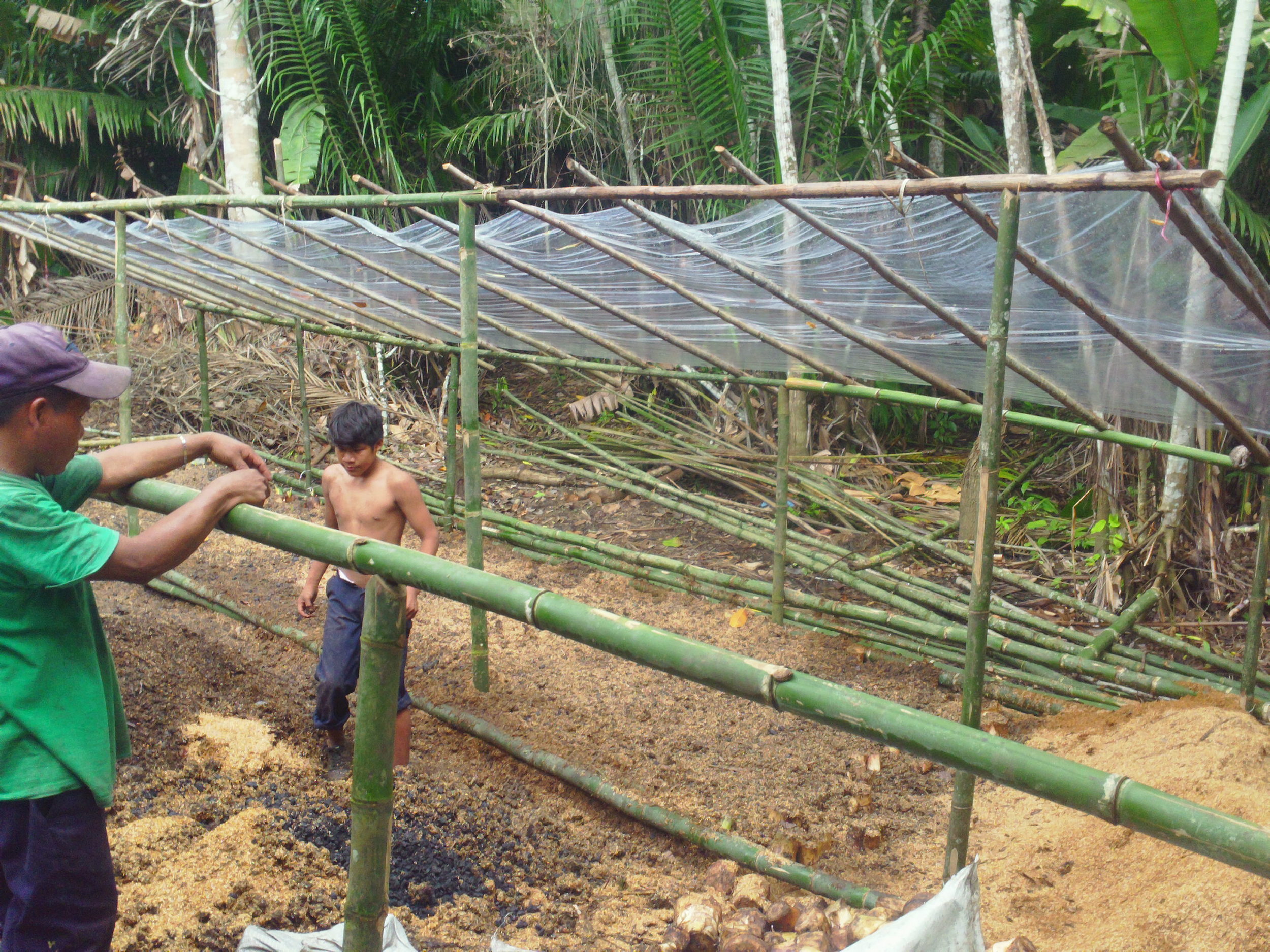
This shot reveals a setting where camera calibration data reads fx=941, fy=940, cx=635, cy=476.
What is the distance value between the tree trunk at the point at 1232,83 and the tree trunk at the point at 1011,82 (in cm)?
102

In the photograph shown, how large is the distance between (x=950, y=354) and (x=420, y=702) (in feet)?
8.78

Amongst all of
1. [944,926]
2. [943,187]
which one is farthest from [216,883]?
[943,187]

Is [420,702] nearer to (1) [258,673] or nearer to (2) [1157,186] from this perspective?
(1) [258,673]

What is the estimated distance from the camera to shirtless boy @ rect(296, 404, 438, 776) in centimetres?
341

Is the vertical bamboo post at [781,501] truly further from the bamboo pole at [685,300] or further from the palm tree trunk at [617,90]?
the palm tree trunk at [617,90]

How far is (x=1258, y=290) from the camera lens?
102 inches

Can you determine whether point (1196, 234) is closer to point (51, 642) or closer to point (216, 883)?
point (51, 642)

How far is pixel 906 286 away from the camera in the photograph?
10.5 ft

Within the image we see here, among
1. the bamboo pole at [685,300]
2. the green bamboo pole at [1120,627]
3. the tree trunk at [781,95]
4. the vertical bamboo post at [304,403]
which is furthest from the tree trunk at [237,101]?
the green bamboo pole at [1120,627]

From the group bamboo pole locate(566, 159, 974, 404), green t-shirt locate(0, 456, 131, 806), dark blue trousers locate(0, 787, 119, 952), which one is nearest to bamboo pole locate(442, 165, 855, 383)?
bamboo pole locate(566, 159, 974, 404)

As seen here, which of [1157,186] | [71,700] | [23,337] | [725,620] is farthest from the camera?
[725,620]

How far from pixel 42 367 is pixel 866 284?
2.81 m

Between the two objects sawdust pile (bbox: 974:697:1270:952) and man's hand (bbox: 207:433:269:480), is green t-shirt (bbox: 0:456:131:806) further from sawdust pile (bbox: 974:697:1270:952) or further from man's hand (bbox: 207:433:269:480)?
sawdust pile (bbox: 974:697:1270:952)

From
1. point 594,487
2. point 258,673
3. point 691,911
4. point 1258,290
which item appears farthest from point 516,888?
point 594,487
